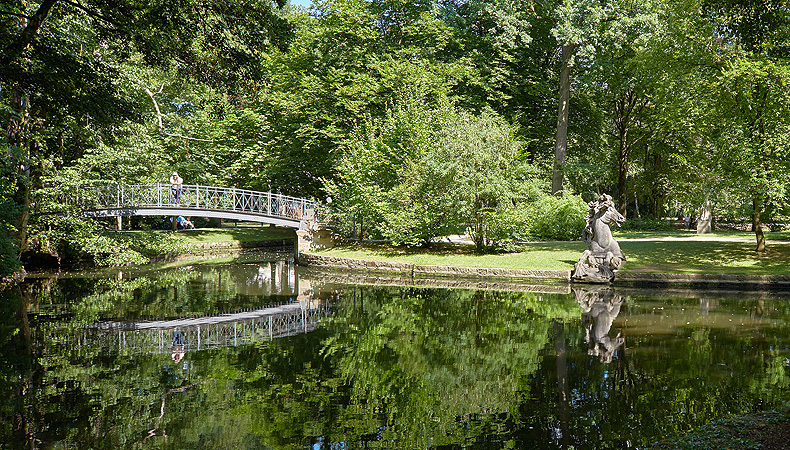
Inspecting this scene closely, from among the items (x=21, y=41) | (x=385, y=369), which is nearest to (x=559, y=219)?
(x=385, y=369)

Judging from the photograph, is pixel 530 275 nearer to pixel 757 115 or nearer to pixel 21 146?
pixel 757 115

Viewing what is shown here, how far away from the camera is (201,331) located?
1132 cm

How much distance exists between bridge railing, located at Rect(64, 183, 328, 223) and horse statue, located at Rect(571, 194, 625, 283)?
13007 millimetres

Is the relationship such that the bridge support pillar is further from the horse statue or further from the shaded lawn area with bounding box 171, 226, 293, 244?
the horse statue

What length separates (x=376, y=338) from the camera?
10.7m

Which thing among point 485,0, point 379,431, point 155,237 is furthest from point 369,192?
point 379,431

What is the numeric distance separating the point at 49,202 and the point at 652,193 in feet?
108

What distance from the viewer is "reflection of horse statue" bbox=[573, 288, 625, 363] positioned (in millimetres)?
9586

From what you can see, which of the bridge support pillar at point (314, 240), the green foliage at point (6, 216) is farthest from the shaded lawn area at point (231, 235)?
the green foliage at point (6, 216)

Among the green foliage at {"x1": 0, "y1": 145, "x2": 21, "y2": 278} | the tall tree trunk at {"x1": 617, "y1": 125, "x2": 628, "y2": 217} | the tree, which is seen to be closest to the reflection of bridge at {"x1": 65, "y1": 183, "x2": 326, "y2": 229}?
the green foliage at {"x1": 0, "y1": 145, "x2": 21, "y2": 278}

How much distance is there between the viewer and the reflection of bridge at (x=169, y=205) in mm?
21875

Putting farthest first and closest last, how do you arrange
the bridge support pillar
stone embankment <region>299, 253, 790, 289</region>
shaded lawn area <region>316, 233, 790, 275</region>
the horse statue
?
the bridge support pillar → shaded lawn area <region>316, 233, 790, 275</region> → the horse statue → stone embankment <region>299, 253, 790, 289</region>

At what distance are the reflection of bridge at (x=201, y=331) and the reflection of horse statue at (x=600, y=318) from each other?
548 centimetres

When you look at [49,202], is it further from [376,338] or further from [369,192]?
[376,338]
